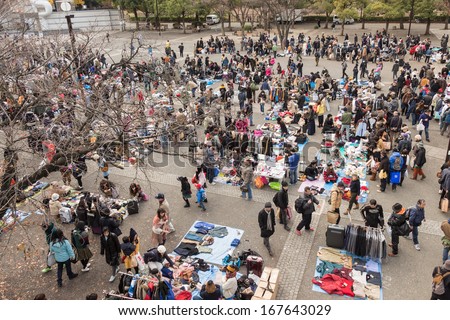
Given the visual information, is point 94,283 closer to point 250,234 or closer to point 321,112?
point 250,234

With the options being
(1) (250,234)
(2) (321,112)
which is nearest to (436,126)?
(2) (321,112)

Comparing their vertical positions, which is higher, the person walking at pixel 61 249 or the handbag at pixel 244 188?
the person walking at pixel 61 249

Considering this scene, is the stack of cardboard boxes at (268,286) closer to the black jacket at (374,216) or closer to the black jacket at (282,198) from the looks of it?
the black jacket at (282,198)

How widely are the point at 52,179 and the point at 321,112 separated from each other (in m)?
12.0

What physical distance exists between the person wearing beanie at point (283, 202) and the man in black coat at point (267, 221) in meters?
0.93

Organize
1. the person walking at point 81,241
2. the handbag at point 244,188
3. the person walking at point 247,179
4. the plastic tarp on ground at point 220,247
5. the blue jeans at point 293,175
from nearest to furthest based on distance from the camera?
the person walking at point 81,241
the plastic tarp on ground at point 220,247
the person walking at point 247,179
the handbag at point 244,188
the blue jeans at point 293,175

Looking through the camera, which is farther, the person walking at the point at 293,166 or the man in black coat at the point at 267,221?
the person walking at the point at 293,166

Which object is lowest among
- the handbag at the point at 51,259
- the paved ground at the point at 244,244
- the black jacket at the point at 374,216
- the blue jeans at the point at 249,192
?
the paved ground at the point at 244,244

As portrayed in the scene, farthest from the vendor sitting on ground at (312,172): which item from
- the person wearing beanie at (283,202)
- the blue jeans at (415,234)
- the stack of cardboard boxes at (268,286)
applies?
the stack of cardboard boxes at (268,286)

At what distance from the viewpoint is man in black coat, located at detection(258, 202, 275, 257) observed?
10.1 meters

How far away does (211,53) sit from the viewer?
35969mm

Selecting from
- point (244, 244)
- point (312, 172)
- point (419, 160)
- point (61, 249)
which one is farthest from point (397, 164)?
point (61, 249)

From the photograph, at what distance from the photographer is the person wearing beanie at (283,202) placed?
11.0 meters
